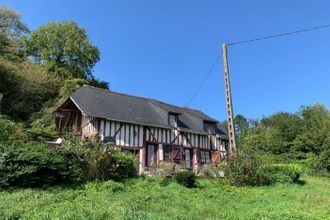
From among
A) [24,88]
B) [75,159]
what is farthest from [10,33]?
[75,159]

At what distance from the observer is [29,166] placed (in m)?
12.5

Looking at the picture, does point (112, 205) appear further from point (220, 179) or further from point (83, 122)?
point (83, 122)

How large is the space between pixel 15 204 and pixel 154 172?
8.67 metres

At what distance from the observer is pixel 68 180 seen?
1402cm

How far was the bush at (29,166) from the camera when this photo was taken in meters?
12.2

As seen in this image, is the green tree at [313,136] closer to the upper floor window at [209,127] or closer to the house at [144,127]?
the house at [144,127]

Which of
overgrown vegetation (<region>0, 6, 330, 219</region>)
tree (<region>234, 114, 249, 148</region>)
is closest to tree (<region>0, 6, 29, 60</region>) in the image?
overgrown vegetation (<region>0, 6, 330, 219</region>)

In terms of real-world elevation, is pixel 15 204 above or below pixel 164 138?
below

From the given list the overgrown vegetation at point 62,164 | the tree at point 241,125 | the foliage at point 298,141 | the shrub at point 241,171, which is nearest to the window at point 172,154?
the overgrown vegetation at point 62,164

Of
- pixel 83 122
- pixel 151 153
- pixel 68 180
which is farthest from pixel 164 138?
pixel 68 180

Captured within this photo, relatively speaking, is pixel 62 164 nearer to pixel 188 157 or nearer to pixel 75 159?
Answer: pixel 75 159

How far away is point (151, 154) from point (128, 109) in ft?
10.7

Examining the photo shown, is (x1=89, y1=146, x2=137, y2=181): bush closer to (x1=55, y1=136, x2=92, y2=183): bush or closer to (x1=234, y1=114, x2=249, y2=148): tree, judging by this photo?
(x1=55, y1=136, x2=92, y2=183): bush

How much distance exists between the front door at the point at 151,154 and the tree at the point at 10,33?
19.8 meters
